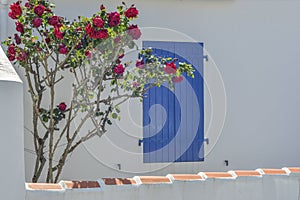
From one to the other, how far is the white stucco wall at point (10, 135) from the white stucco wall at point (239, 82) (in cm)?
367

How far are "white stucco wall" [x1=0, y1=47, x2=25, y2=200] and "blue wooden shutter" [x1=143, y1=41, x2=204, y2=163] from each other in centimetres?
400

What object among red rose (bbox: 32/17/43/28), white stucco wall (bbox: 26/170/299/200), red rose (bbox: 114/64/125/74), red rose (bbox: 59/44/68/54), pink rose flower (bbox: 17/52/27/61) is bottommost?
white stucco wall (bbox: 26/170/299/200)

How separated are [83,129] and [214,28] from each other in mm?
2575

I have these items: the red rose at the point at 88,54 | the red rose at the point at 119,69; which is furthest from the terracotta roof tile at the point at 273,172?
the red rose at the point at 88,54

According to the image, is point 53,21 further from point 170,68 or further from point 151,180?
point 151,180

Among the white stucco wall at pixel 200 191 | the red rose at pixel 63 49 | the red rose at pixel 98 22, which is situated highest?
the red rose at pixel 98 22

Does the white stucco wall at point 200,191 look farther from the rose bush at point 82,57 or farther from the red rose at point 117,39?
the red rose at point 117,39

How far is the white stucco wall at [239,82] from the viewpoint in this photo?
8367mm

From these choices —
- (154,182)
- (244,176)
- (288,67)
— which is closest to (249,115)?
(288,67)

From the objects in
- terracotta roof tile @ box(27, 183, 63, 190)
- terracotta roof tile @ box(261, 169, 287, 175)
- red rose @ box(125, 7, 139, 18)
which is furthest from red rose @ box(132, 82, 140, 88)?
terracotta roof tile @ box(27, 183, 63, 190)

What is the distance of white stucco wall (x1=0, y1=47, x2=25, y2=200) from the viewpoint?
14.2 ft

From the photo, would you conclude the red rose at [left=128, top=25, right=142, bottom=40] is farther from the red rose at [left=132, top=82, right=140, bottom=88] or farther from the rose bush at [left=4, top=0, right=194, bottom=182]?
the red rose at [left=132, top=82, right=140, bottom=88]

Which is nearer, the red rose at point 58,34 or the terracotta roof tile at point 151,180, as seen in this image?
the terracotta roof tile at point 151,180

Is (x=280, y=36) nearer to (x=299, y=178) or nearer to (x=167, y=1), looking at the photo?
(x=167, y=1)
